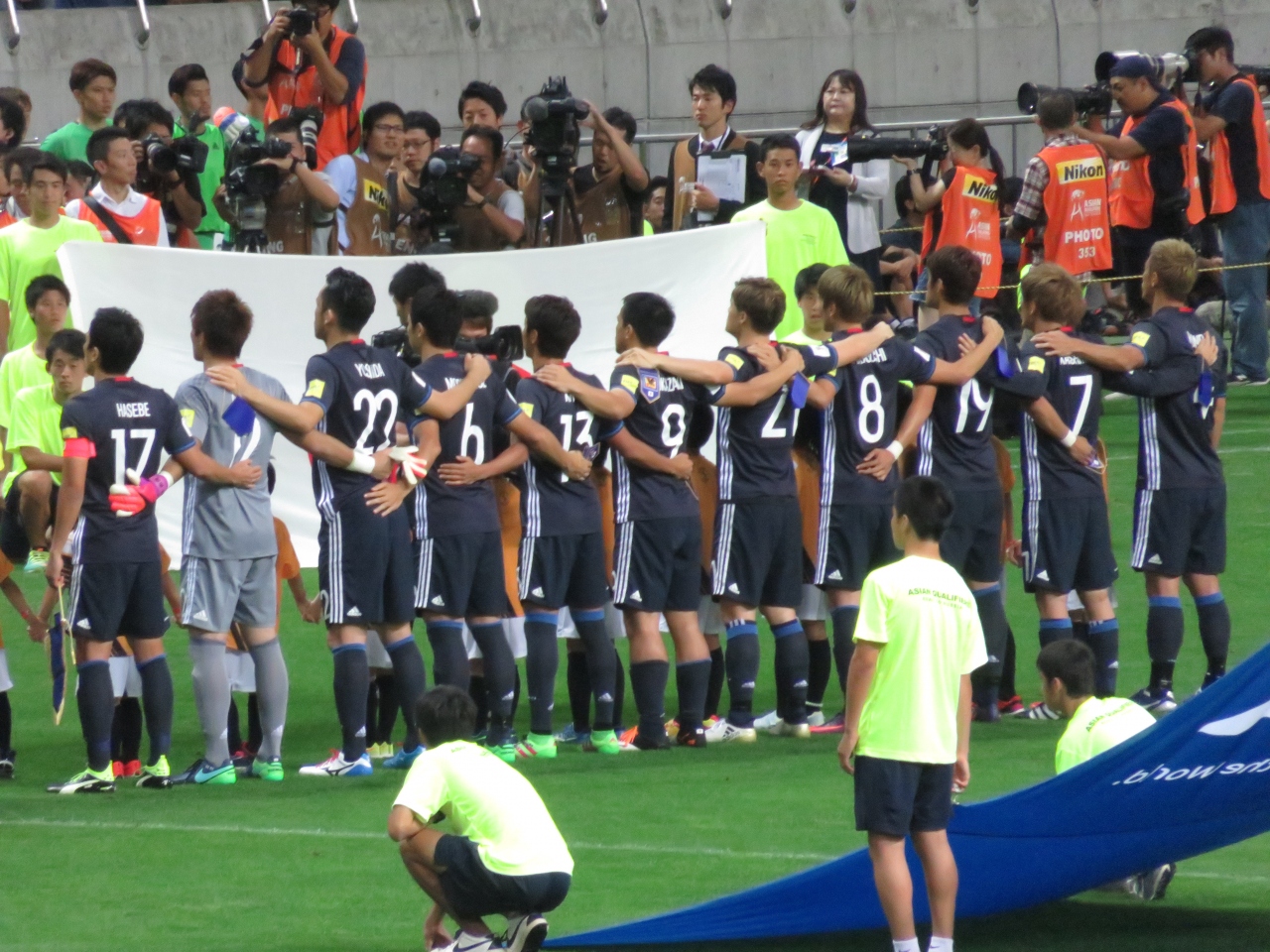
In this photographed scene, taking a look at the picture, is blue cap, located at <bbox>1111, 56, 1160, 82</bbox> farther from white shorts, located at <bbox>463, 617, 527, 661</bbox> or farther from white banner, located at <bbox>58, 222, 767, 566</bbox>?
white shorts, located at <bbox>463, 617, 527, 661</bbox>

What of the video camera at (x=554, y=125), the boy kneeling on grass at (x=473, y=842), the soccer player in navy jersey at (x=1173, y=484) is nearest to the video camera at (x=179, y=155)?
the video camera at (x=554, y=125)

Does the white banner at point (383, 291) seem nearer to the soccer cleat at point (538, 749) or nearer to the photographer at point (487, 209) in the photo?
the photographer at point (487, 209)

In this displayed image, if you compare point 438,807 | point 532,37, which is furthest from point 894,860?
point 532,37

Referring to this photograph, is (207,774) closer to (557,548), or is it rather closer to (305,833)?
(305,833)

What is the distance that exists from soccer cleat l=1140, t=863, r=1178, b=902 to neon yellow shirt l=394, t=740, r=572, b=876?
1.99 meters

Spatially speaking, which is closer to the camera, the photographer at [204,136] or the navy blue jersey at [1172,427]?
the navy blue jersey at [1172,427]

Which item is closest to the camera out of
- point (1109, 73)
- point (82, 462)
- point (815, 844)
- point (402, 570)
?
point (815, 844)

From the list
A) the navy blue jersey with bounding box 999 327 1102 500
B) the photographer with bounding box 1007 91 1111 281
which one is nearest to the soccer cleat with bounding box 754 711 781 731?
the navy blue jersey with bounding box 999 327 1102 500

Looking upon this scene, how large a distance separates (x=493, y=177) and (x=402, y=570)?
423 cm

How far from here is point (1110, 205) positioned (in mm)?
15203

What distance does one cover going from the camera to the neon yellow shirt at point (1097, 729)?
652 centimetres

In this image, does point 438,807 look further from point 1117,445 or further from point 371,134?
point 1117,445

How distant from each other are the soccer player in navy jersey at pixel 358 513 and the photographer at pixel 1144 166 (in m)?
7.29

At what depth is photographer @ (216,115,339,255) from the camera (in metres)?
11.9
